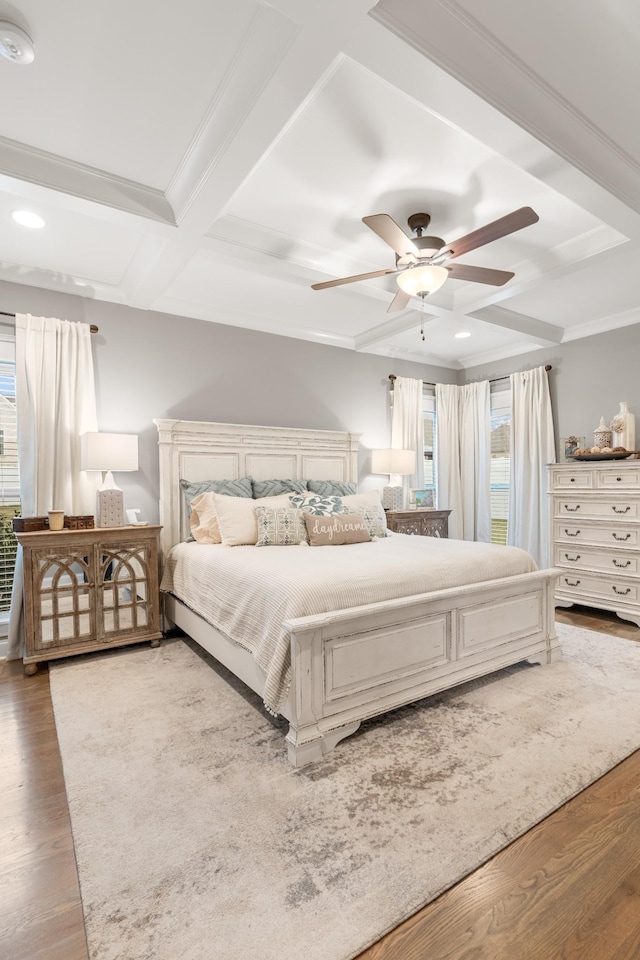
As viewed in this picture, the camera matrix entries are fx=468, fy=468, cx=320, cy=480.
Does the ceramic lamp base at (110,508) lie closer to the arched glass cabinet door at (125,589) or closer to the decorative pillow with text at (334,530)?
the arched glass cabinet door at (125,589)

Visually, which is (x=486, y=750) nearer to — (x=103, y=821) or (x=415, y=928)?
(x=415, y=928)

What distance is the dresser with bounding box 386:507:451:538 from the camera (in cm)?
475

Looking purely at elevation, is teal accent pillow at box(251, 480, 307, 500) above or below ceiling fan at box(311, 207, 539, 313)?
below

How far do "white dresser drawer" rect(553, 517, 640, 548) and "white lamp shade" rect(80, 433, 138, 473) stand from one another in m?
3.80

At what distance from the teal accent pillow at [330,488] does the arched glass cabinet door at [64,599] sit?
1975mm

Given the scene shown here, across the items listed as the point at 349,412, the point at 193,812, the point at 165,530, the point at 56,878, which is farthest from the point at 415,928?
the point at 349,412

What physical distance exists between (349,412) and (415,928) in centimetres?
430

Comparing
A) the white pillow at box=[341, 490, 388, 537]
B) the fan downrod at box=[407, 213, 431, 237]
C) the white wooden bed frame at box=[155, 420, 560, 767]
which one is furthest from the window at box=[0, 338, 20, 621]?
the fan downrod at box=[407, 213, 431, 237]

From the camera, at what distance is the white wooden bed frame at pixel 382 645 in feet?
6.49

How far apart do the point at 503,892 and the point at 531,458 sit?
440 cm

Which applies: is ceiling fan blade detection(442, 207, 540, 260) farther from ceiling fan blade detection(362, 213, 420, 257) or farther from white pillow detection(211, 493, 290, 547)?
white pillow detection(211, 493, 290, 547)

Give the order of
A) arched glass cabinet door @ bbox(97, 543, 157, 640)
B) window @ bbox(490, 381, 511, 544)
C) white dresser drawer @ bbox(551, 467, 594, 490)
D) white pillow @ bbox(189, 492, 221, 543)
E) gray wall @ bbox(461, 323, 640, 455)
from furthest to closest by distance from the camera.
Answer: window @ bbox(490, 381, 511, 544) < gray wall @ bbox(461, 323, 640, 455) < white dresser drawer @ bbox(551, 467, 594, 490) < white pillow @ bbox(189, 492, 221, 543) < arched glass cabinet door @ bbox(97, 543, 157, 640)

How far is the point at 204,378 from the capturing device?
4164mm

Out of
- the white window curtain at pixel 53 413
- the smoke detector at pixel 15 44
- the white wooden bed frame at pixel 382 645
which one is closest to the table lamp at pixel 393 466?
the white wooden bed frame at pixel 382 645
